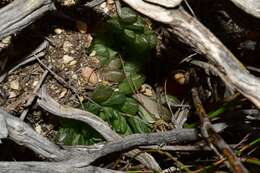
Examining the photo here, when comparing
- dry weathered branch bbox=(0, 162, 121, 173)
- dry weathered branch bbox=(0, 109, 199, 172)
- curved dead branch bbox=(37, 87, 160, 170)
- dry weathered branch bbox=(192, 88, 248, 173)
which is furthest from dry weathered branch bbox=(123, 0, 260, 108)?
dry weathered branch bbox=(0, 162, 121, 173)

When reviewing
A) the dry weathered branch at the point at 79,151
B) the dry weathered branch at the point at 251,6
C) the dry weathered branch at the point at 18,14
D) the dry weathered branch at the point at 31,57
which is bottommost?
the dry weathered branch at the point at 79,151

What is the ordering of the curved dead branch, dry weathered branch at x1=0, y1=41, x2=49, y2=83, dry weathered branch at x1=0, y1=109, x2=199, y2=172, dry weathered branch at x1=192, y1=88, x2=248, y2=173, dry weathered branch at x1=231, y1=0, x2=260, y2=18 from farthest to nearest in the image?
dry weathered branch at x1=0, y1=41, x2=49, y2=83 → the curved dead branch → dry weathered branch at x1=0, y1=109, x2=199, y2=172 → dry weathered branch at x1=231, y1=0, x2=260, y2=18 → dry weathered branch at x1=192, y1=88, x2=248, y2=173

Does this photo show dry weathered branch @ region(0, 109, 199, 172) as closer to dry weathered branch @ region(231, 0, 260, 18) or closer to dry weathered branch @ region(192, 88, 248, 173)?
dry weathered branch @ region(192, 88, 248, 173)

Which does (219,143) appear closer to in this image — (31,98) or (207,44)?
(207,44)

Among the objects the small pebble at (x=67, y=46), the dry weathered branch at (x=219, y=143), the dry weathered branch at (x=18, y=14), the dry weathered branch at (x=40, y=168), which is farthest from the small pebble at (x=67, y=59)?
the dry weathered branch at (x=219, y=143)

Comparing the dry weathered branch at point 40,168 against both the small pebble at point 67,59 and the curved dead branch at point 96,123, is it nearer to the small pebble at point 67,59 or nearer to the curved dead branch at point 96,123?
the curved dead branch at point 96,123
